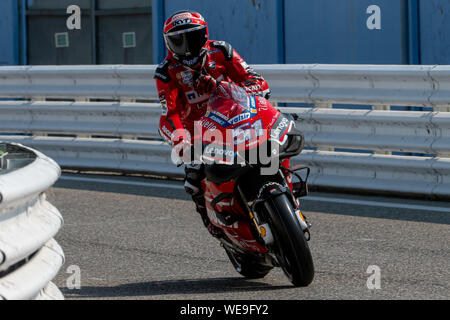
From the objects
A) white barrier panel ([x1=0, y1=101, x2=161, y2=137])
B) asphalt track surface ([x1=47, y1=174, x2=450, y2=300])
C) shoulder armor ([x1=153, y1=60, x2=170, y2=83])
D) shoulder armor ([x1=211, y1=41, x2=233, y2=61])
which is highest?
shoulder armor ([x1=211, y1=41, x2=233, y2=61])

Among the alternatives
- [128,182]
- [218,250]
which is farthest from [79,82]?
[218,250]

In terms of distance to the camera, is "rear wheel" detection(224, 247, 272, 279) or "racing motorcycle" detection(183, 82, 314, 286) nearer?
"racing motorcycle" detection(183, 82, 314, 286)

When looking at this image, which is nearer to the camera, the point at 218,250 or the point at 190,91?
the point at 190,91

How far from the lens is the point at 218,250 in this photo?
6.69m

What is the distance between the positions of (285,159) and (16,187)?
105 inches

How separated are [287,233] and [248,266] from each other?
896 mm

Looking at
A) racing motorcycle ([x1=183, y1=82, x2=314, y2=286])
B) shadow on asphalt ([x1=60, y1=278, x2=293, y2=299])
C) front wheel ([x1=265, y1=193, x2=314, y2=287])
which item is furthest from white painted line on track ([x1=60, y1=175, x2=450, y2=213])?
front wheel ([x1=265, y1=193, x2=314, y2=287])

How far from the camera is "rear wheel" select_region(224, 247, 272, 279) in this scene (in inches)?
226

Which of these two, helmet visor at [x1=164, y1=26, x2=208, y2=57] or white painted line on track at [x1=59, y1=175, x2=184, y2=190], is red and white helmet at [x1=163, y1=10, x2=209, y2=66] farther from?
white painted line on track at [x1=59, y1=175, x2=184, y2=190]

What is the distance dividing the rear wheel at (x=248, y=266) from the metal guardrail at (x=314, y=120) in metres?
2.98

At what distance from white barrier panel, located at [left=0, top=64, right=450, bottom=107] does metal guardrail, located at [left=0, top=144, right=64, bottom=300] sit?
5.85 meters

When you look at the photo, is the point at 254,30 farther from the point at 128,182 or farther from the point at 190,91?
the point at 190,91

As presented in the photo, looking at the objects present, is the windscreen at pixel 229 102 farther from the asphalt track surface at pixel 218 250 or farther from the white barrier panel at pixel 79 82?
the white barrier panel at pixel 79 82
